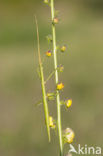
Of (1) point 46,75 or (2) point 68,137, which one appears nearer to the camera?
(2) point 68,137

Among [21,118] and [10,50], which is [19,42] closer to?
[10,50]

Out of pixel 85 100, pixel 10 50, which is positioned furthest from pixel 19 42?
pixel 85 100

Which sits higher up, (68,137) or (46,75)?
(68,137)

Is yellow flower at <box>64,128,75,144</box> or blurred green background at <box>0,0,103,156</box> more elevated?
yellow flower at <box>64,128,75,144</box>

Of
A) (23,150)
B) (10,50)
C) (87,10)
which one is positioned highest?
(87,10)

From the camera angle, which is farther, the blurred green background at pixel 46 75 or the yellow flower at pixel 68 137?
the blurred green background at pixel 46 75

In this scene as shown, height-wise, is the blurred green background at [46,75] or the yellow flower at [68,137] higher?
the yellow flower at [68,137]

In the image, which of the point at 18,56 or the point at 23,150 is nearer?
the point at 23,150

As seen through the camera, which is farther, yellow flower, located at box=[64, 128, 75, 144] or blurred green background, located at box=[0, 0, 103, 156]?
blurred green background, located at box=[0, 0, 103, 156]
